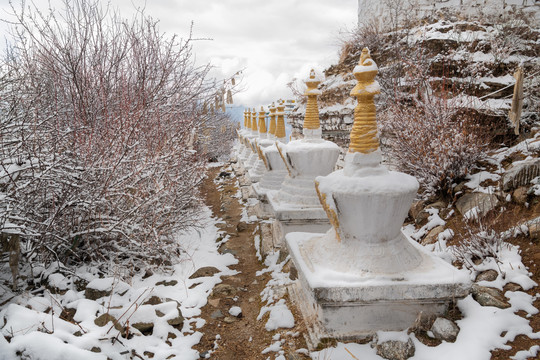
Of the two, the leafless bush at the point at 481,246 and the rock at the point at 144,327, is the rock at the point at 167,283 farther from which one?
the leafless bush at the point at 481,246

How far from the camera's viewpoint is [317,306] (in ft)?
9.65

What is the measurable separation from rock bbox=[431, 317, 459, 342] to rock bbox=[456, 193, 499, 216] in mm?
2284

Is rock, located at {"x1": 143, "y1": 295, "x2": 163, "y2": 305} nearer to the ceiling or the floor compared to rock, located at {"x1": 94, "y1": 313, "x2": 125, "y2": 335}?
nearer to the floor

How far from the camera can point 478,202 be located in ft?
15.9

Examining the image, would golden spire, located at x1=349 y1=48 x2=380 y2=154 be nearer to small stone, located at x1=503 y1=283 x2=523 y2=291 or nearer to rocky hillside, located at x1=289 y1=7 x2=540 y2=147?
small stone, located at x1=503 y1=283 x2=523 y2=291


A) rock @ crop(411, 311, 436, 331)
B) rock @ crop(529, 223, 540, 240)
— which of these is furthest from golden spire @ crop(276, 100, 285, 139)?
rock @ crop(411, 311, 436, 331)

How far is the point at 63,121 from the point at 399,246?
589cm

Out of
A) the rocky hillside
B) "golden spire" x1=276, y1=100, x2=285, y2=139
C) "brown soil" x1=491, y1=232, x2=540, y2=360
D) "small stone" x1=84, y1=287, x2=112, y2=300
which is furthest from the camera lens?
"golden spire" x1=276, y1=100, x2=285, y2=139

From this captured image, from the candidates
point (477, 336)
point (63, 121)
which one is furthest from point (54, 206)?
point (477, 336)

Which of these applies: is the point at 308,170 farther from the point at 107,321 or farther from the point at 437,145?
the point at 107,321

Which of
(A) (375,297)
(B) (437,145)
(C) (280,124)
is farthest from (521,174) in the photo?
(C) (280,124)

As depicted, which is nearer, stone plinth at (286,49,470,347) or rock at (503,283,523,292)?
stone plinth at (286,49,470,347)

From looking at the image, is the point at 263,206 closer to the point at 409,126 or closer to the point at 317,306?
the point at 409,126

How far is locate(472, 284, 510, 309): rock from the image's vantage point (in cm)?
289
